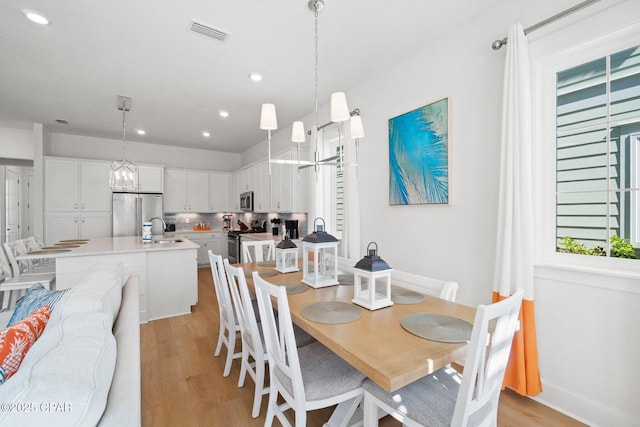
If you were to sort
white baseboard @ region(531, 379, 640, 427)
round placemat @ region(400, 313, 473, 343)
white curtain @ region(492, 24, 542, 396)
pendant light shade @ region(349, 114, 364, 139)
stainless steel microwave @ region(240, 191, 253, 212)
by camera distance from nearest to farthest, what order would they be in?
1. round placemat @ region(400, 313, 473, 343)
2. white baseboard @ region(531, 379, 640, 427)
3. white curtain @ region(492, 24, 542, 396)
4. pendant light shade @ region(349, 114, 364, 139)
5. stainless steel microwave @ region(240, 191, 253, 212)

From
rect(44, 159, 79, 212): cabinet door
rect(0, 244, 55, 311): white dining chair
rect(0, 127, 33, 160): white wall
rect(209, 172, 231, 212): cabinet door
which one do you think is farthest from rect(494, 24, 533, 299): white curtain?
rect(0, 127, 33, 160): white wall

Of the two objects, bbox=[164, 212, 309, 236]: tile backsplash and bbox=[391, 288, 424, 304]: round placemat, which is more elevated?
bbox=[164, 212, 309, 236]: tile backsplash

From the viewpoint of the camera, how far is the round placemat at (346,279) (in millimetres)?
2132

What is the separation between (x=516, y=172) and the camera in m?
1.94

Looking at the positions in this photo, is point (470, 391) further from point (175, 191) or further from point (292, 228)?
point (175, 191)

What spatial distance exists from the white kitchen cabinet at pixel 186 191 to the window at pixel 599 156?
6.41 m

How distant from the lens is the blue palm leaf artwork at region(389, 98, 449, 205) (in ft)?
8.32

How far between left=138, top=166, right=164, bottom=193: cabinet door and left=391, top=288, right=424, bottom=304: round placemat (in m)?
5.82

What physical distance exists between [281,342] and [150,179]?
587 cm

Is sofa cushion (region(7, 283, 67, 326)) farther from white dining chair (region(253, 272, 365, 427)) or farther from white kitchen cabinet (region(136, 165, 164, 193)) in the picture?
white kitchen cabinet (region(136, 165, 164, 193))

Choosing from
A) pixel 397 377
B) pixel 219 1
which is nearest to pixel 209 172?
pixel 219 1

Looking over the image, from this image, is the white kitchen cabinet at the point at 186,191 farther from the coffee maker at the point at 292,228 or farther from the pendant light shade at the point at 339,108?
the pendant light shade at the point at 339,108

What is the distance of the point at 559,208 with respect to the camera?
6.45 feet

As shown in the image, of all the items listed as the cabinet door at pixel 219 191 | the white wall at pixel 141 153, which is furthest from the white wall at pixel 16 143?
the cabinet door at pixel 219 191
